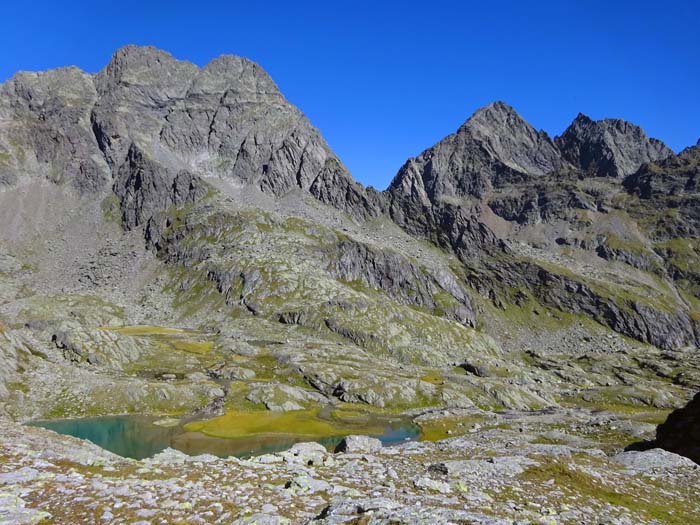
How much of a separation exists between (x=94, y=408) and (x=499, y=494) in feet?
331

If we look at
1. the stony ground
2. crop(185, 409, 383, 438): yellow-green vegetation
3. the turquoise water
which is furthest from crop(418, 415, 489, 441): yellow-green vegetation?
the stony ground

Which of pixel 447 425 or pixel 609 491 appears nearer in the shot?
pixel 609 491

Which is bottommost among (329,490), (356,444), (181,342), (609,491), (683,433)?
(356,444)

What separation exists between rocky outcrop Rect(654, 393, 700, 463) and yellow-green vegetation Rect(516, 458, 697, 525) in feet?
58.9

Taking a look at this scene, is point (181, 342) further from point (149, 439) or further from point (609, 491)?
point (609, 491)

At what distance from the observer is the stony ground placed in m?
16.2

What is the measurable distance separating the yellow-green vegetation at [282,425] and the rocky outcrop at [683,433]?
67907 millimetres

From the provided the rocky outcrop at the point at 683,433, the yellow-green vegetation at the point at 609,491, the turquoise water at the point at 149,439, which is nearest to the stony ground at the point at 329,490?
the yellow-green vegetation at the point at 609,491

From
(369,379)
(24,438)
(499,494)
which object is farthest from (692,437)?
(369,379)

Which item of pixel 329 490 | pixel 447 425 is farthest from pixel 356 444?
pixel 447 425

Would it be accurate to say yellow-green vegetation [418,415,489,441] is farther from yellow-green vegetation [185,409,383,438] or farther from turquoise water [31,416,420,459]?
yellow-green vegetation [185,409,383,438]

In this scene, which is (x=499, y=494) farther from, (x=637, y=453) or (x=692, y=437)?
(x=692, y=437)

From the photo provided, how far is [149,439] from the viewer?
85.6 meters

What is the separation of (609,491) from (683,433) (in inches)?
1130
